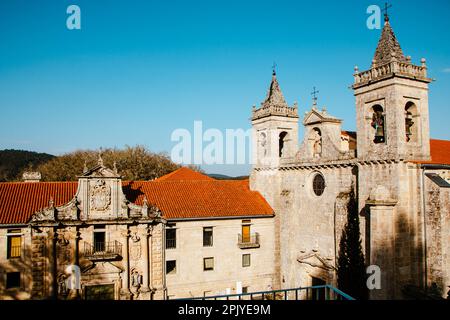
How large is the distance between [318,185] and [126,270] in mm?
14337

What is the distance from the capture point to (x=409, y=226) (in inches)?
771

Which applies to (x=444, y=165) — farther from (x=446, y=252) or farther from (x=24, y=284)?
(x=24, y=284)

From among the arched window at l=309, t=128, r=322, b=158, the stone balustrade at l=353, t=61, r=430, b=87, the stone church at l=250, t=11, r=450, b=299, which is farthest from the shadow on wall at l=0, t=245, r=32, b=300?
the stone balustrade at l=353, t=61, r=430, b=87

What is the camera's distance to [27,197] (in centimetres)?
2431

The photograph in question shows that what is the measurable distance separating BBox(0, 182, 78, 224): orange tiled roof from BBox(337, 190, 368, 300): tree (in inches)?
728

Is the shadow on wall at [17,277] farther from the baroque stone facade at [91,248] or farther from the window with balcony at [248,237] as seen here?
the window with balcony at [248,237]

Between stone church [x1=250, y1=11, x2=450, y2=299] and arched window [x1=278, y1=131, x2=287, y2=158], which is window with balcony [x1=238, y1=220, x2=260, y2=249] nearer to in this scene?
stone church [x1=250, y1=11, x2=450, y2=299]

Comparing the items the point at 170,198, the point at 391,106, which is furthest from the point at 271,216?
the point at 391,106

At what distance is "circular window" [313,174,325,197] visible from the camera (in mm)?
25594

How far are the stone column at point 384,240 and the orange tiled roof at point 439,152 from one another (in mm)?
3209

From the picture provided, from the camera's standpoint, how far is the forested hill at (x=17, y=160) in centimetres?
7719

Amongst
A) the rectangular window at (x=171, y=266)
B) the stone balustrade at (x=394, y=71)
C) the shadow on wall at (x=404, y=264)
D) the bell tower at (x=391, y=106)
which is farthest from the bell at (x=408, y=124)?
the rectangular window at (x=171, y=266)

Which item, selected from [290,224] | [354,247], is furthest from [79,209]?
[354,247]

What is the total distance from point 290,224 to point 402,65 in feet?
44.4
